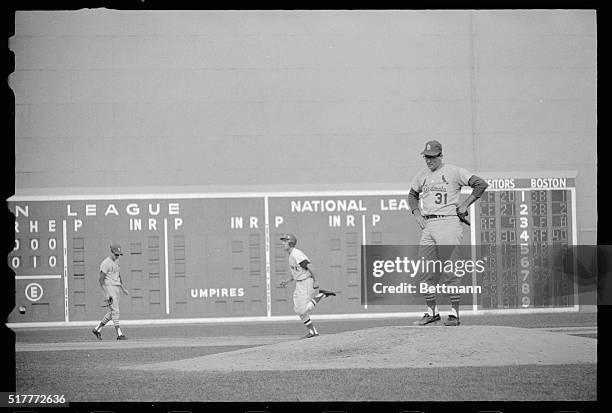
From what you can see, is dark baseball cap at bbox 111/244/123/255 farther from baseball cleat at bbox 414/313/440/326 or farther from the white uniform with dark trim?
baseball cleat at bbox 414/313/440/326

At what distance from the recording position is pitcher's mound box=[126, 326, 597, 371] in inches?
339

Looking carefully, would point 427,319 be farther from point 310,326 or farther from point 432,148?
point 432,148

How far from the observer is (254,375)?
859 centimetres

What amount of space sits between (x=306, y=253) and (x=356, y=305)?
1.74ft

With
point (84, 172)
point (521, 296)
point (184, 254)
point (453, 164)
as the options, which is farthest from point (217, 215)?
point (521, 296)

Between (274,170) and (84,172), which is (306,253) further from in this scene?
(84,172)

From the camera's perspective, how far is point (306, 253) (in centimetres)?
888

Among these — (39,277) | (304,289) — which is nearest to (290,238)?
(304,289)

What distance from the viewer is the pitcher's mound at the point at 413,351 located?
8609 millimetres

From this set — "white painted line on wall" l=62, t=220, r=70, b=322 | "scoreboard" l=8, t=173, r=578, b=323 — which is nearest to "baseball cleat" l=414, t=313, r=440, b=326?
"scoreboard" l=8, t=173, r=578, b=323

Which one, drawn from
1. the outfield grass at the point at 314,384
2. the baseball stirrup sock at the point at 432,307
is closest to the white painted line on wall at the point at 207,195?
the baseball stirrup sock at the point at 432,307

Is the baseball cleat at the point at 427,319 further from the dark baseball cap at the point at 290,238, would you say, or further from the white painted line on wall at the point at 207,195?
the dark baseball cap at the point at 290,238

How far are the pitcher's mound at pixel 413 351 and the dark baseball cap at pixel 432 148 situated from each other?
4.18 ft

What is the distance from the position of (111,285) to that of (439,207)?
2.46m
